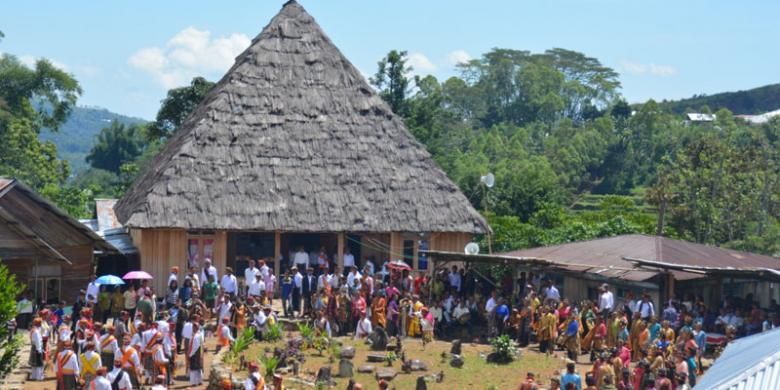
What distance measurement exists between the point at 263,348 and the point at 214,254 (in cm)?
612

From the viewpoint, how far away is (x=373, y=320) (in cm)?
2477

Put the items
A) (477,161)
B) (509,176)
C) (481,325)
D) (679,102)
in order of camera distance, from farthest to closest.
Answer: (679,102) < (477,161) < (509,176) < (481,325)

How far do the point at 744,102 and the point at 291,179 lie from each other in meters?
83.2

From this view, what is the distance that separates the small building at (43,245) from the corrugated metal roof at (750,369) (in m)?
16.7

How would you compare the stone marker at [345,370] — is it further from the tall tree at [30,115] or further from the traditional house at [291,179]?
the tall tree at [30,115]

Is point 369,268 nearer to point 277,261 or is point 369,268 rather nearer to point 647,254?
point 277,261

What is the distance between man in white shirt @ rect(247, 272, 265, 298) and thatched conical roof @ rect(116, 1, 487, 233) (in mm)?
2618

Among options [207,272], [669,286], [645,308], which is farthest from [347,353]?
[669,286]

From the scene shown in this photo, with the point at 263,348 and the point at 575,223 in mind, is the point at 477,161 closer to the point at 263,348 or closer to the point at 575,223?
the point at 575,223

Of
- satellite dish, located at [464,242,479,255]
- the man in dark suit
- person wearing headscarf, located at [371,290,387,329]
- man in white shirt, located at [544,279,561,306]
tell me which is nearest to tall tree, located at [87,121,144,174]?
satellite dish, located at [464,242,479,255]

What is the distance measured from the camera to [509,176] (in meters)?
50.7

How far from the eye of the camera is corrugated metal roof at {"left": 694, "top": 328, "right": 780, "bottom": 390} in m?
10.2

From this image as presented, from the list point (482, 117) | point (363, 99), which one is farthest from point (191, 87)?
point (482, 117)

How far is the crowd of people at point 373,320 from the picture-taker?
1866cm
